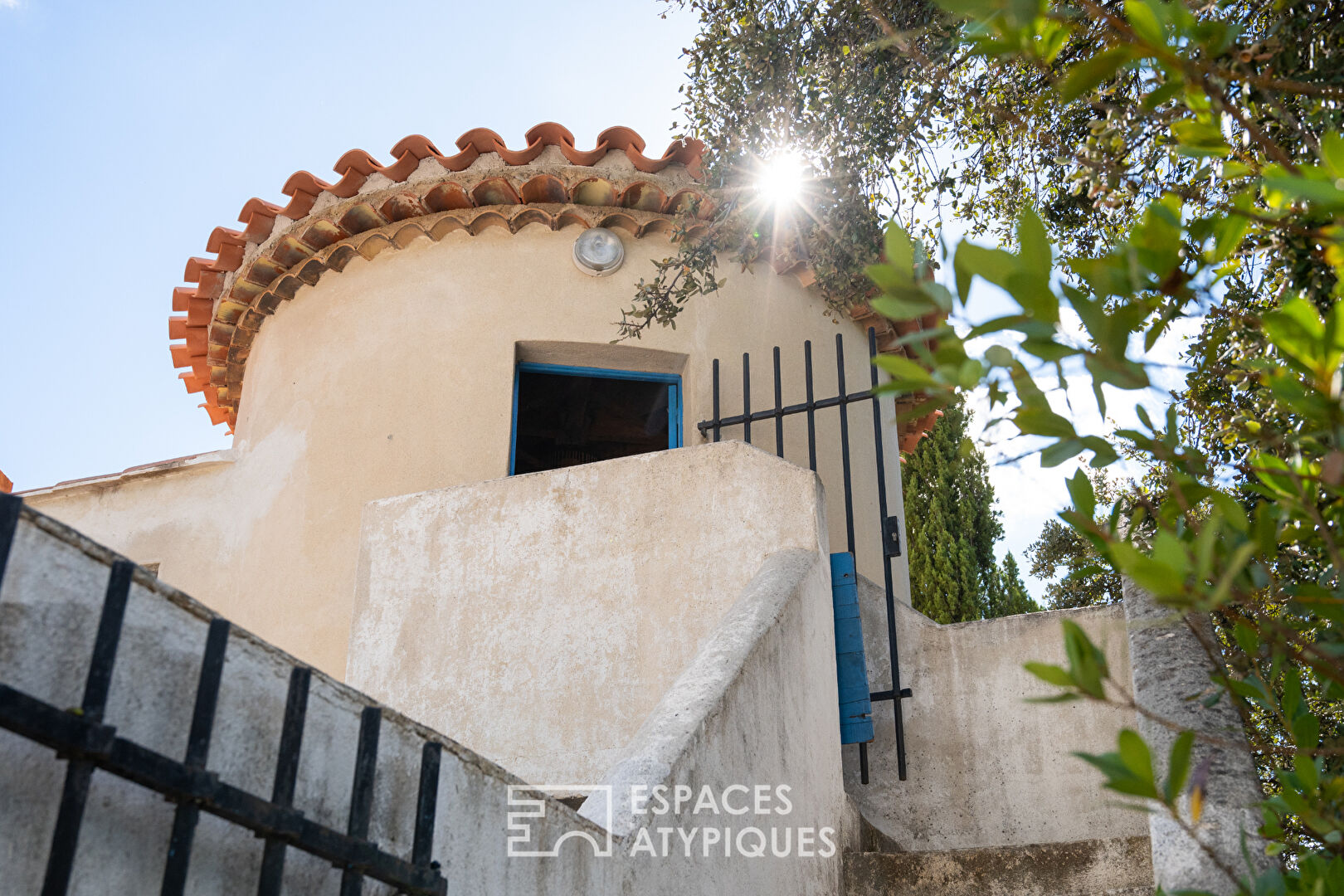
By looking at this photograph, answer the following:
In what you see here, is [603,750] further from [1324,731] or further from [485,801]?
[1324,731]

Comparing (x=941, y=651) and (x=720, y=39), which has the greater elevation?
(x=720, y=39)

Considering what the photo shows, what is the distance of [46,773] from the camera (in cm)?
169

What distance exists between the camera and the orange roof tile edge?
690 cm

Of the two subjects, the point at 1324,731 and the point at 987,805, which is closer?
the point at 1324,731

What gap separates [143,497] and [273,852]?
20.3ft

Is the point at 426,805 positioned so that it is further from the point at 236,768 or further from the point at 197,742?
the point at 197,742

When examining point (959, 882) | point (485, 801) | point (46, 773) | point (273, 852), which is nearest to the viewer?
point (46, 773)

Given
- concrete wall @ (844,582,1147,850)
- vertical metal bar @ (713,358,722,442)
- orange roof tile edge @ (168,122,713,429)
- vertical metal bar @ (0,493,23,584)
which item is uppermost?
orange roof tile edge @ (168,122,713,429)

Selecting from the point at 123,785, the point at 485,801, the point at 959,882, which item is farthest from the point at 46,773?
the point at 959,882

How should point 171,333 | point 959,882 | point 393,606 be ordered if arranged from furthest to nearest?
point 171,333, point 393,606, point 959,882

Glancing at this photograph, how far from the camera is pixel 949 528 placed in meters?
11.7

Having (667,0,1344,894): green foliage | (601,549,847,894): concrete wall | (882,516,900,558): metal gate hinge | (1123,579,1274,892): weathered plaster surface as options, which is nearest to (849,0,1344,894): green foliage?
(667,0,1344,894): green foliage

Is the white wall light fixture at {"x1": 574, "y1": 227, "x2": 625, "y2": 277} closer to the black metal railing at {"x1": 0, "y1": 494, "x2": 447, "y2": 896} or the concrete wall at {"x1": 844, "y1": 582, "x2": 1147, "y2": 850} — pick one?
the concrete wall at {"x1": 844, "y1": 582, "x2": 1147, "y2": 850}

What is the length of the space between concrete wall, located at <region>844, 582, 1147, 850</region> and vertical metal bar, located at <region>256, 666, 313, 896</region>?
3.85m
